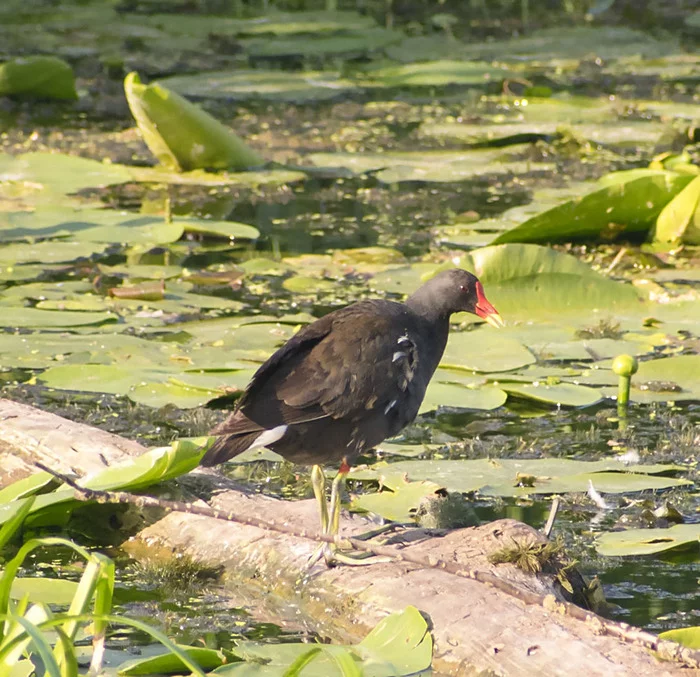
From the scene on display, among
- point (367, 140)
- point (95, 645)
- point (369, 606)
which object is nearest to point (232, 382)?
point (369, 606)

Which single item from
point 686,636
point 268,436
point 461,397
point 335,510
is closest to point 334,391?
point 268,436

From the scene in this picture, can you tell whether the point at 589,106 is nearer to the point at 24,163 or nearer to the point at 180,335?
the point at 24,163

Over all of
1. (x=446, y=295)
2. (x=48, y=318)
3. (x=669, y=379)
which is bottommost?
(x=669, y=379)

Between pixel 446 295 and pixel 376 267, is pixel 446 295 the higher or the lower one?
the higher one

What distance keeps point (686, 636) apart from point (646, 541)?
32.2 inches

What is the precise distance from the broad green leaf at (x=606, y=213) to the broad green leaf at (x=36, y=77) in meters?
4.70

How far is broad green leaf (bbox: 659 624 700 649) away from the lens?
2824 millimetres

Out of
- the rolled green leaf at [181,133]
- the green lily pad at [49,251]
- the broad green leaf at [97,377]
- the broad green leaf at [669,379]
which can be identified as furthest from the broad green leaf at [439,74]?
the broad green leaf at [97,377]

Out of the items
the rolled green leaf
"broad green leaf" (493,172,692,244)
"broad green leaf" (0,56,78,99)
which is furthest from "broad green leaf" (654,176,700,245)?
"broad green leaf" (0,56,78,99)

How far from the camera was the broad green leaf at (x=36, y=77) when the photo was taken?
986 centimetres

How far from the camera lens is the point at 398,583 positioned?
3.22 metres

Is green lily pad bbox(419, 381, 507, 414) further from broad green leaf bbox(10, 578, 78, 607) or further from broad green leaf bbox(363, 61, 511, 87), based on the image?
broad green leaf bbox(363, 61, 511, 87)

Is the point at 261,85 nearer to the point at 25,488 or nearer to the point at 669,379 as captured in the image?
the point at 669,379

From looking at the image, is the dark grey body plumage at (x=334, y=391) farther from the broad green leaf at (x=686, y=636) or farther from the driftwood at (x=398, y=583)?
the broad green leaf at (x=686, y=636)
